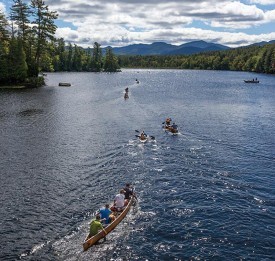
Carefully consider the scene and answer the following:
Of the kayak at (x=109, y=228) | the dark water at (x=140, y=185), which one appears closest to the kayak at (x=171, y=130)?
the dark water at (x=140, y=185)

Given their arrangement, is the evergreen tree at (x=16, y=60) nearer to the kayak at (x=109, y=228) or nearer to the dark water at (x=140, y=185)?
the dark water at (x=140, y=185)

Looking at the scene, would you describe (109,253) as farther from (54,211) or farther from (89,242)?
(54,211)

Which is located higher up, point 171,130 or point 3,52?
point 3,52

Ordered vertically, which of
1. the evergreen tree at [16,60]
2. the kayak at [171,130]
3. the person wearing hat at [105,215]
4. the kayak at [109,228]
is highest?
the evergreen tree at [16,60]

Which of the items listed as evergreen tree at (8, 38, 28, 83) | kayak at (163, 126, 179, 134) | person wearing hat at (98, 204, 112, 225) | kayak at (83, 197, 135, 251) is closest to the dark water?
kayak at (83, 197, 135, 251)

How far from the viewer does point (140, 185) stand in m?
36.7

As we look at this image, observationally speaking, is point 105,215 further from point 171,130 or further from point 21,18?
point 21,18

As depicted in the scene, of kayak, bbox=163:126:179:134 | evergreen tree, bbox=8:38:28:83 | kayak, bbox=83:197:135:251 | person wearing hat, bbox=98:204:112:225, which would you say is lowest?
→ kayak, bbox=83:197:135:251

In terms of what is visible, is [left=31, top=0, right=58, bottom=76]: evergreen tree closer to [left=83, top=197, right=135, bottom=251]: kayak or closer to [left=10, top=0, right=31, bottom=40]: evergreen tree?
[left=10, top=0, right=31, bottom=40]: evergreen tree

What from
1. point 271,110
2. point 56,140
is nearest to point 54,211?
point 56,140

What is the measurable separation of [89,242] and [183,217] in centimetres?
889

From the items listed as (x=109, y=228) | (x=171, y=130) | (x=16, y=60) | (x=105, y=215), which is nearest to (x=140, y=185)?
(x=105, y=215)

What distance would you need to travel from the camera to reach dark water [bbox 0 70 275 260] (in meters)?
25.3

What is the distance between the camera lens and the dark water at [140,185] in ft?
83.0
